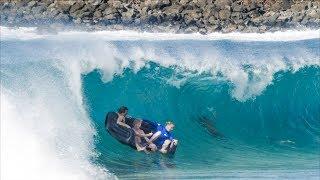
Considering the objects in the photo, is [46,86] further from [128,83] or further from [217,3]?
[217,3]

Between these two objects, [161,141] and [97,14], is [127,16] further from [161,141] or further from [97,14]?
[161,141]

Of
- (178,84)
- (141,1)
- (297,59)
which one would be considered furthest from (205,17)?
(178,84)

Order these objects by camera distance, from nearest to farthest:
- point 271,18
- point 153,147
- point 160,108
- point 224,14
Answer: point 153,147 → point 160,108 → point 224,14 → point 271,18

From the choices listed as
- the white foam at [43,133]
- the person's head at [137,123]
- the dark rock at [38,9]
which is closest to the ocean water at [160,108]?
the white foam at [43,133]

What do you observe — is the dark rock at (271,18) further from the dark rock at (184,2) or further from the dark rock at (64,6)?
the dark rock at (64,6)

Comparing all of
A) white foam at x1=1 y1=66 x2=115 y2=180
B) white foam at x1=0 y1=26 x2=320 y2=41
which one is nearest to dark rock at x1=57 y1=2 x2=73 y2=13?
white foam at x1=0 y1=26 x2=320 y2=41

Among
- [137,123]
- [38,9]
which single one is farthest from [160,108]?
[38,9]

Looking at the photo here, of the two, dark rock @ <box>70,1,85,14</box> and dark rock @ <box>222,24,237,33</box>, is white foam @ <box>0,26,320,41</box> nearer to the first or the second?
dark rock @ <box>222,24,237,33</box>
